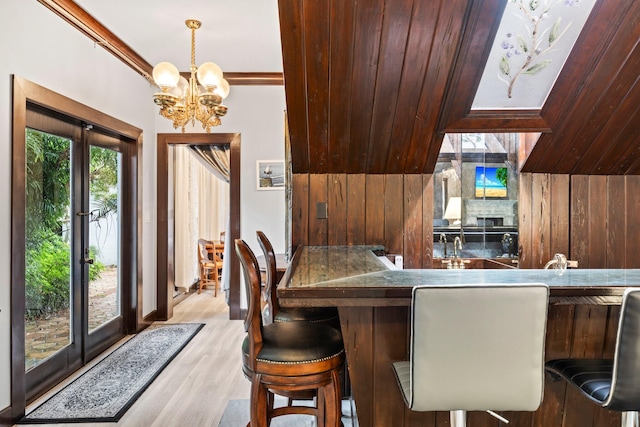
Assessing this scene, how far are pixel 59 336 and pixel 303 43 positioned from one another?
277cm

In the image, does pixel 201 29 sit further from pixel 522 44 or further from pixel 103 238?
pixel 522 44

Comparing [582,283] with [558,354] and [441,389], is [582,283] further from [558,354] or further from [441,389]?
[441,389]

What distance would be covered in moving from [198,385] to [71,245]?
148cm

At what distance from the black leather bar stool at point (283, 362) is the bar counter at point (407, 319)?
0.30ft

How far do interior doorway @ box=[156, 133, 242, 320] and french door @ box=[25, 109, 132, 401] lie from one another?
1.63 ft

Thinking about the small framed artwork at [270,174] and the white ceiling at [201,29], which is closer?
the white ceiling at [201,29]

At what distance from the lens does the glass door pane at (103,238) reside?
333 centimetres

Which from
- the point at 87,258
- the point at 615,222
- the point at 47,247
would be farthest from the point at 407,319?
the point at 87,258

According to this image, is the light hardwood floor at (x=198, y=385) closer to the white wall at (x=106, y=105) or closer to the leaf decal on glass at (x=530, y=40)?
the white wall at (x=106, y=105)

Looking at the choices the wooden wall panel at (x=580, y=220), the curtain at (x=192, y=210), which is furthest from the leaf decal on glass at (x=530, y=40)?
the curtain at (x=192, y=210)

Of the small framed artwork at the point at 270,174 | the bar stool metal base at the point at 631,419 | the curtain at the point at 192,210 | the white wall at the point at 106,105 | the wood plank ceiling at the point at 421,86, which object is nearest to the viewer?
the bar stool metal base at the point at 631,419

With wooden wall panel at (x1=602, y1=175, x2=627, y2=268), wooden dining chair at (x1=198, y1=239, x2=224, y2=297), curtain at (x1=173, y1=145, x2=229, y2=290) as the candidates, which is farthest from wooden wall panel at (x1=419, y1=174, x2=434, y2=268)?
wooden dining chair at (x1=198, y1=239, x2=224, y2=297)

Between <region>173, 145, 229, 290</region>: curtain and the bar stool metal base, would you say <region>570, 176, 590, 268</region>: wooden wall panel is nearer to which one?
the bar stool metal base

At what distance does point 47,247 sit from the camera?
279cm
